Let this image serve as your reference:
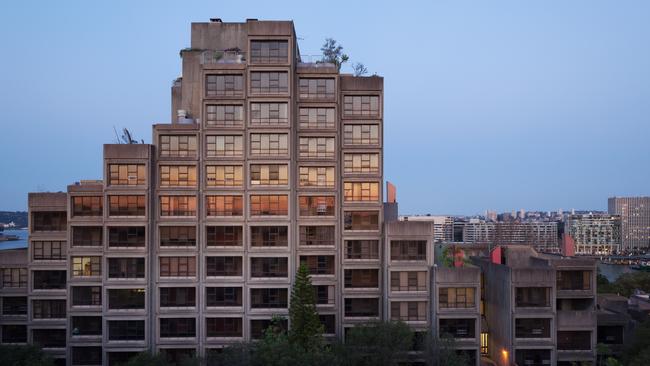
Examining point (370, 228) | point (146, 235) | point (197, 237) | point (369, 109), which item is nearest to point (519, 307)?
point (370, 228)

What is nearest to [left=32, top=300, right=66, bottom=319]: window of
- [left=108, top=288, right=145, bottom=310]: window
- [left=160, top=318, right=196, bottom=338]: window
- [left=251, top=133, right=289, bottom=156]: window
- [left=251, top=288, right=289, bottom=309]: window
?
[left=108, top=288, right=145, bottom=310]: window

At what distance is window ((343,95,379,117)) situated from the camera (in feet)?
199

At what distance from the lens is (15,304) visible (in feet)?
196

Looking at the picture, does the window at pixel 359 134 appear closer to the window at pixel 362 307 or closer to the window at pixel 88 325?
the window at pixel 362 307

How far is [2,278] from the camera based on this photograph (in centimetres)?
5975

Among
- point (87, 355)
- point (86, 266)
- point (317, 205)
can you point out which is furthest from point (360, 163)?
point (87, 355)

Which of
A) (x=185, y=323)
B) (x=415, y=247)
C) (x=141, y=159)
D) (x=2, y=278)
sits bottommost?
(x=185, y=323)

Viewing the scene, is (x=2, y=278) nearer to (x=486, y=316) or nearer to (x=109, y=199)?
(x=109, y=199)

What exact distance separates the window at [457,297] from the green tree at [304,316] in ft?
49.5

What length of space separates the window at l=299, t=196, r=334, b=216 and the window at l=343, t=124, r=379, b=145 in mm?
7479

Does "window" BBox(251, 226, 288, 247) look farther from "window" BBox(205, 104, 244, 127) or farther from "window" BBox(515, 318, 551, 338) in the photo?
"window" BBox(515, 318, 551, 338)

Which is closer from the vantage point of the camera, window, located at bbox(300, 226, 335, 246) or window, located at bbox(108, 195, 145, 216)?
window, located at bbox(108, 195, 145, 216)

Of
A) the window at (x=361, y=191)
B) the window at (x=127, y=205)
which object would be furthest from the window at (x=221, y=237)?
the window at (x=361, y=191)

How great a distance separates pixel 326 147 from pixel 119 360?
34.9 metres
